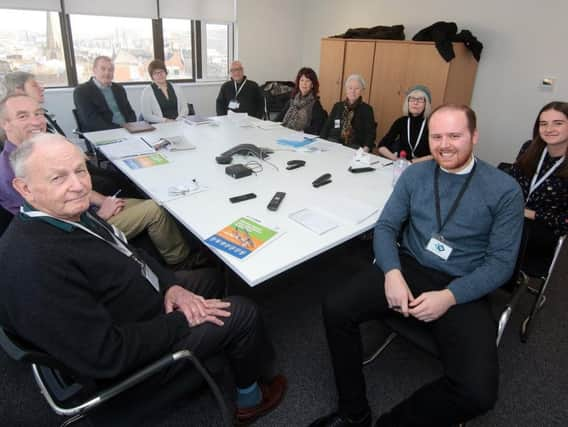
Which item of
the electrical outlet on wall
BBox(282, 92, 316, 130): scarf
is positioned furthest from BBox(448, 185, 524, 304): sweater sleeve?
the electrical outlet on wall

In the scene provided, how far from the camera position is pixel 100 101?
12.8 feet

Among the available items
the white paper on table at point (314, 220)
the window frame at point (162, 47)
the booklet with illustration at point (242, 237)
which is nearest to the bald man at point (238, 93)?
the window frame at point (162, 47)

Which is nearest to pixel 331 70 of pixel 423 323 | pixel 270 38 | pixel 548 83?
pixel 270 38

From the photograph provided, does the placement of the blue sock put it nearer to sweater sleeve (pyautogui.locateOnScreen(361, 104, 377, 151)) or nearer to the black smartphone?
the black smartphone

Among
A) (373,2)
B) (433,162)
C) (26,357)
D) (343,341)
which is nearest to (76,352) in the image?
(26,357)

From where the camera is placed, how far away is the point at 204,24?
581 centimetres

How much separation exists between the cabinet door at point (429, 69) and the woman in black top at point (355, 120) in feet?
4.09

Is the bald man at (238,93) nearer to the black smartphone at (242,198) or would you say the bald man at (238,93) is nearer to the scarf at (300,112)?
the scarf at (300,112)

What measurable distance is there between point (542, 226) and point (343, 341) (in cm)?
131

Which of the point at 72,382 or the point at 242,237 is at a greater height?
the point at 242,237

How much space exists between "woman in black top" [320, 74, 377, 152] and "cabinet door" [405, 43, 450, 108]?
1246 mm

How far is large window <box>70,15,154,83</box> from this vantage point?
497 cm

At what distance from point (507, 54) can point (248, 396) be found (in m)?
4.57

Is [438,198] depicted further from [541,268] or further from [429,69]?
[429,69]
